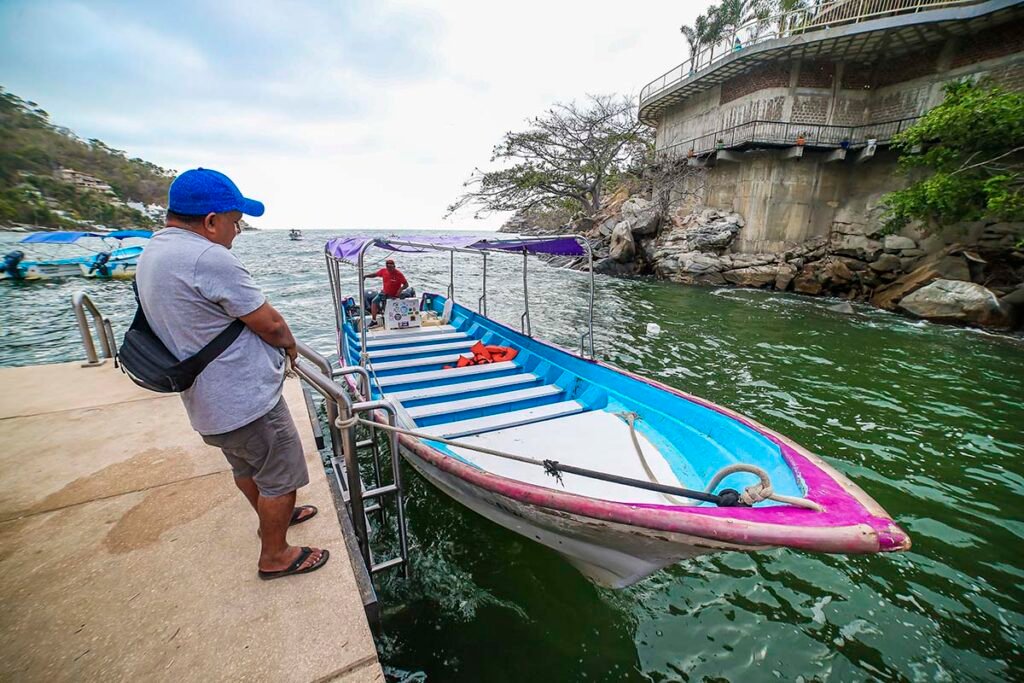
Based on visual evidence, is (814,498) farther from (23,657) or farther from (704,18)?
(704,18)

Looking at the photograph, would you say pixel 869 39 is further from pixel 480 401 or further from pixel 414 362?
pixel 480 401

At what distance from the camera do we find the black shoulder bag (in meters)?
1.78

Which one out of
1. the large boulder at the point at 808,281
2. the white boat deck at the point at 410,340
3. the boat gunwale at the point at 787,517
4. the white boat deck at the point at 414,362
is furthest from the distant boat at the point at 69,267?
the large boulder at the point at 808,281

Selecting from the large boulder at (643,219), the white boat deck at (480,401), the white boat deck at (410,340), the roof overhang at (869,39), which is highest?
the roof overhang at (869,39)

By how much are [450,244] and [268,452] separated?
176 inches

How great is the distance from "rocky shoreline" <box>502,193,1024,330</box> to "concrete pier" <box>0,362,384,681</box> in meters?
19.0

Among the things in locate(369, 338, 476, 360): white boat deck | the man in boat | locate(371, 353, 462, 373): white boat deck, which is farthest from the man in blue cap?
the man in boat

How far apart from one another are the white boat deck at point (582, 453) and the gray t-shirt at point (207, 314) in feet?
7.80

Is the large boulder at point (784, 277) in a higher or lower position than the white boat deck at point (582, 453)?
higher

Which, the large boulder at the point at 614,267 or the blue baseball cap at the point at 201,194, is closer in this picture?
the blue baseball cap at the point at 201,194

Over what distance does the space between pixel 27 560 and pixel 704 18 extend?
51920 millimetres

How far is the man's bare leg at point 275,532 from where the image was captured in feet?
7.10

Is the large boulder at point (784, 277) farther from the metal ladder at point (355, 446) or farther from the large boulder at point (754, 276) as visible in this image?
the metal ladder at point (355, 446)

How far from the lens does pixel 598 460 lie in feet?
12.7
